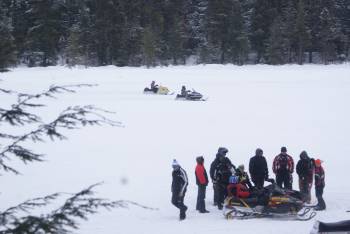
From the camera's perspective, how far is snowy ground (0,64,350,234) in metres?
10.1

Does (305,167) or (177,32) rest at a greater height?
(177,32)

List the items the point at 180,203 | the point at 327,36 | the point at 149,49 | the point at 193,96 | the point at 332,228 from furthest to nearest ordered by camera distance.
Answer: the point at 327,36 → the point at 149,49 → the point at 193,96 → the point at 180,203 → the point at 332,228

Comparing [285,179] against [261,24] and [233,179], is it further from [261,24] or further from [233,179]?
[261,24]

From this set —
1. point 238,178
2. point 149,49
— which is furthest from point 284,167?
point 149,49

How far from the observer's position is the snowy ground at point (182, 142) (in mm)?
10125

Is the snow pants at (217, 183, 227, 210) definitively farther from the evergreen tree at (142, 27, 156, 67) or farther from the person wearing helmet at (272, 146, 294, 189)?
the evergreen tree at (142, 27, 156, 67)

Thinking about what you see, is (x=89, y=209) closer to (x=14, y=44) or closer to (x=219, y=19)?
(x=14, y=44)

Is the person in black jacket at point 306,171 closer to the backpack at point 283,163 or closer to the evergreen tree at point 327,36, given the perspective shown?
the backpack at point 283,163

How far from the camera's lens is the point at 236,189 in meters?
9.95

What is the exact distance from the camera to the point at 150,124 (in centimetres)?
2144

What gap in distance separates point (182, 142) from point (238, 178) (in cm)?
794

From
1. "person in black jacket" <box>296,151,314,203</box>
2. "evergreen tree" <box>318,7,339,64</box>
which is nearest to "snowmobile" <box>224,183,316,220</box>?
"person in black jacket" <box>296,151,314,203</box>

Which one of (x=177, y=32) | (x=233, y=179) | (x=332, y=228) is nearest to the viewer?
(x=332, y=228)

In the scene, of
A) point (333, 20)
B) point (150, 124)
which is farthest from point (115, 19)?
point (150, 124)
